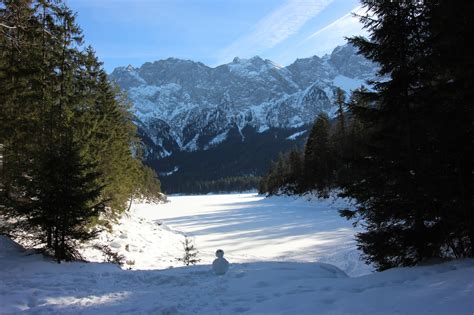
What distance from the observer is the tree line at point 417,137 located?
803 cm

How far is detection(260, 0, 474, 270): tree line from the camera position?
803 centimetres

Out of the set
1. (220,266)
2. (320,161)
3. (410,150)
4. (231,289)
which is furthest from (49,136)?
(320,161)

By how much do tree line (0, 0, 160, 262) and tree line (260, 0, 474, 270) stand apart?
8479mm

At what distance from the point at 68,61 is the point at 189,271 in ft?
38.1

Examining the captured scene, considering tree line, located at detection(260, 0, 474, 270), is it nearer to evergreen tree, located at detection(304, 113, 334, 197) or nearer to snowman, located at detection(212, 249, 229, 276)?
snowman, located at detection(212, 249, 229, 276)

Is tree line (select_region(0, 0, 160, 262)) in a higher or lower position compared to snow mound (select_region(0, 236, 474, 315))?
higher

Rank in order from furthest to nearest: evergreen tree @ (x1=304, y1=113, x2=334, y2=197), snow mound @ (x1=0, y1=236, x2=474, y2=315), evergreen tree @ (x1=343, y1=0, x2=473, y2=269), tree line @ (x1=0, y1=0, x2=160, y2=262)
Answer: evergreen tree @ (x1=304, y1=113, x2=334, y2=197), tree line @ (x1=0, y1=0, x2=160, y2=262), evergreen tree @ (x1=343, y1=0, x2=473, y2=269), snow mound @ (x1=0, y1=236, x2=474, y2=315)

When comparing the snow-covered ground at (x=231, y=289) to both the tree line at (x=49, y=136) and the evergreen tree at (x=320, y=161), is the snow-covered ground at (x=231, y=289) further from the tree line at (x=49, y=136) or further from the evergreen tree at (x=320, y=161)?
the evergreen tree at (x=320, y=161)

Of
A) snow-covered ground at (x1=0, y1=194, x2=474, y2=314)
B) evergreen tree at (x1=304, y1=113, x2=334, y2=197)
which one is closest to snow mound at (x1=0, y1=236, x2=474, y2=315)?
snow-covered ground at (x1=0, y1=194, x2=474, y2=314)

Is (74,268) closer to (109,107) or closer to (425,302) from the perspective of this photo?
(425,302)

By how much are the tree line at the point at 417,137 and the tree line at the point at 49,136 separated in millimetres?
8479

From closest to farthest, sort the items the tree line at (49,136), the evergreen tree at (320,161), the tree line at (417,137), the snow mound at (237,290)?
1. the snow mound at (237,290)
2. the tree line at (417,137)
3. the tree line at (49,136)
4. the evergreen tree at (320,161)

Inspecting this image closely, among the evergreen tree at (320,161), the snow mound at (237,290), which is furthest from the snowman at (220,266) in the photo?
the evergreen tree at (320,161)

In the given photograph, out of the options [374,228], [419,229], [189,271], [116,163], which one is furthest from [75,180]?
[116,163]
